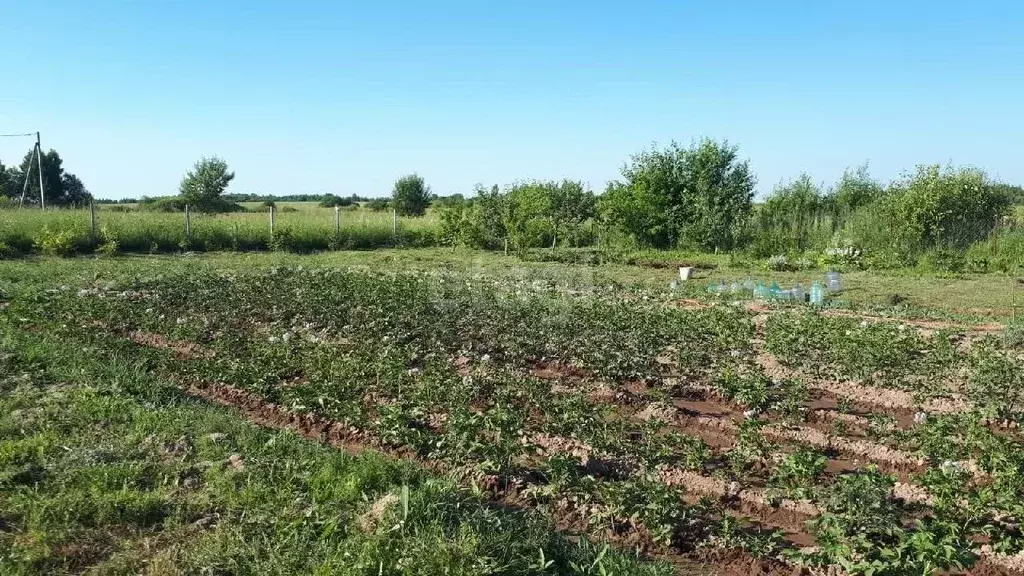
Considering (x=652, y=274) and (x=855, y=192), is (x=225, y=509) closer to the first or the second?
(x=652, y=274)

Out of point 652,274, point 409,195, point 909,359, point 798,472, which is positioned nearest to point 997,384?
point 909,359

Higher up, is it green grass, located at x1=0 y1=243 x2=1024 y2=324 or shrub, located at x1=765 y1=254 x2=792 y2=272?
shrub, located at x1=765 y1=254 x2=792 y2=272

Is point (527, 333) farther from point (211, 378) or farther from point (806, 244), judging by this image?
point (806, 244)

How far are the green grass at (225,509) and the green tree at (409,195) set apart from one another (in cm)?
3192

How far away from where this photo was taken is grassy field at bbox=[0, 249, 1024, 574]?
10.4 feet

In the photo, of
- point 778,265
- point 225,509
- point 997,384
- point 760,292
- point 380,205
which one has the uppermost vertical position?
point 380,205

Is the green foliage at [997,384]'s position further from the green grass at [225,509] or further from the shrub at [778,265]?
the shrub at [778,265]

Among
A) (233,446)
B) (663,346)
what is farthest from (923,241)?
(233,446)

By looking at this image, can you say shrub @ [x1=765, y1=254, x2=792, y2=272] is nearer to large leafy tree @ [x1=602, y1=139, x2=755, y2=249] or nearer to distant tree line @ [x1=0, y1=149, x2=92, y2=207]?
large leafy tree @ [x1=602, y1=139, x2=755, y2=249]

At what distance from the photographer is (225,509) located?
3.48 meters

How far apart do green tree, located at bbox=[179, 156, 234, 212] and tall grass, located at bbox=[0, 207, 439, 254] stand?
14.3m

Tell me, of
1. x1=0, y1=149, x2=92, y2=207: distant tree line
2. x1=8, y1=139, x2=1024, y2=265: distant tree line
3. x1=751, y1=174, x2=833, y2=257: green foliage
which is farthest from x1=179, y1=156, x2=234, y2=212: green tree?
x1=751, y1=174, x2=833, y2=257: green foliage

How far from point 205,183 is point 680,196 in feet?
82.6

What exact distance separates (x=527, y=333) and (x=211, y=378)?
3065 mm
